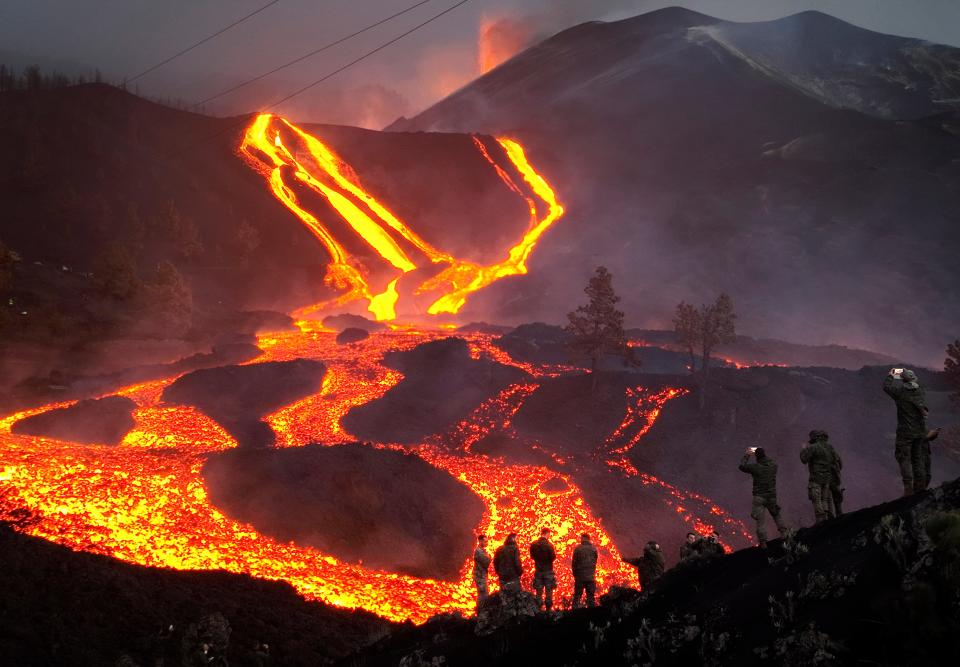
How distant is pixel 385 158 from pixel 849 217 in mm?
58774

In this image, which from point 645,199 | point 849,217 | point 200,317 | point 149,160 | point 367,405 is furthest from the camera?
point 645,199

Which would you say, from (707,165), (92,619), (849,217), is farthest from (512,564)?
(707,165)

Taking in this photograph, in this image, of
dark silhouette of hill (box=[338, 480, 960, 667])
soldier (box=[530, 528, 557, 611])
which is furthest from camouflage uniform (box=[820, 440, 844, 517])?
soldier (box=[530, 528, 557, 611])

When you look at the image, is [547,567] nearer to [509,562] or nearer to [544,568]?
[544,568]

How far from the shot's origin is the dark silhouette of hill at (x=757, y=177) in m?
62.4

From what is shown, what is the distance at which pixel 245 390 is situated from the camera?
3512cm

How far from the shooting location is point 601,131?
10262cm

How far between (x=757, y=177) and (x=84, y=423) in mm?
78988

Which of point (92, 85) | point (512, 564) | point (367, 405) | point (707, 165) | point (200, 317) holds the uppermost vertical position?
point (92, 85)

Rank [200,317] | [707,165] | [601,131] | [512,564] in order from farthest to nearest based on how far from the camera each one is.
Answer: [601,131]
[707,165]
[200,317]
[512,564]

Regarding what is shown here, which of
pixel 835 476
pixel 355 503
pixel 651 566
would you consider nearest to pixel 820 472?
pixel 835 476

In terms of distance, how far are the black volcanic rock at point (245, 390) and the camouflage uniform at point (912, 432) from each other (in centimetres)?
2586

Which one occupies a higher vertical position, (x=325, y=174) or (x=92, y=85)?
(x=92, y=85)

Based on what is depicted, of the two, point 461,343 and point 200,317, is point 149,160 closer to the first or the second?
point 200,317
